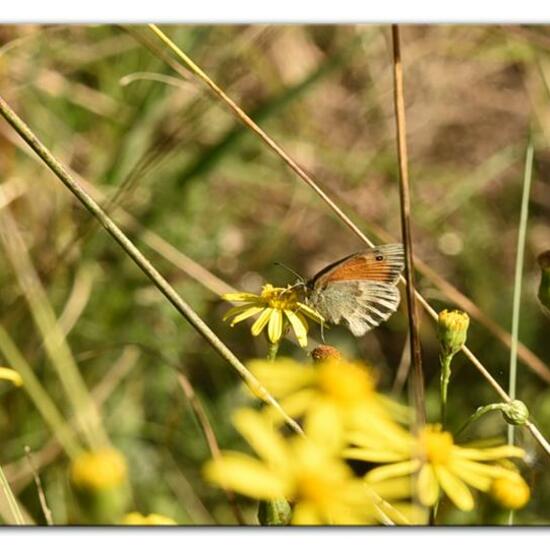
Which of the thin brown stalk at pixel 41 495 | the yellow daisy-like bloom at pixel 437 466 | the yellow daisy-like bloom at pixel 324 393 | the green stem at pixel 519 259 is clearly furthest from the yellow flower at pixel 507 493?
the thin brown stalk at pixel 41 495

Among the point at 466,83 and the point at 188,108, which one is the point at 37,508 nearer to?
the point at 188,108

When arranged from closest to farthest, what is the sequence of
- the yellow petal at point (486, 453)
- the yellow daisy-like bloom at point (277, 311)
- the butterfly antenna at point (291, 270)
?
the yellow petal at point (486, 453) < the yellow daisy-like bloom at point (277, 311) < the butterfly antenna at point (291, 270)

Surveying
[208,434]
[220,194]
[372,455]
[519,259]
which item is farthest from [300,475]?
[220,194]

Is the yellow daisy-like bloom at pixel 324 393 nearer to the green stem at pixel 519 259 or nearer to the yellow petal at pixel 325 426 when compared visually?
the yellow petal at pixel 325 426

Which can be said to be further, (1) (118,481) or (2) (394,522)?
(2) (394,522)

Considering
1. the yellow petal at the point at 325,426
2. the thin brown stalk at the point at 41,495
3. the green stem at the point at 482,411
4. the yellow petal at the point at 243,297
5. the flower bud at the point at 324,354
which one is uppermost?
the yellow petal at the point at 243,297

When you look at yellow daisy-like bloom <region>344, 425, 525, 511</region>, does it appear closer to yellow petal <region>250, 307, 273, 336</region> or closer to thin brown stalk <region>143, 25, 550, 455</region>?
thin brown stalk <region>143, 25, 550, 455</region>

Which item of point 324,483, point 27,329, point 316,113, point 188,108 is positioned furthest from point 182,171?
point 324,483
